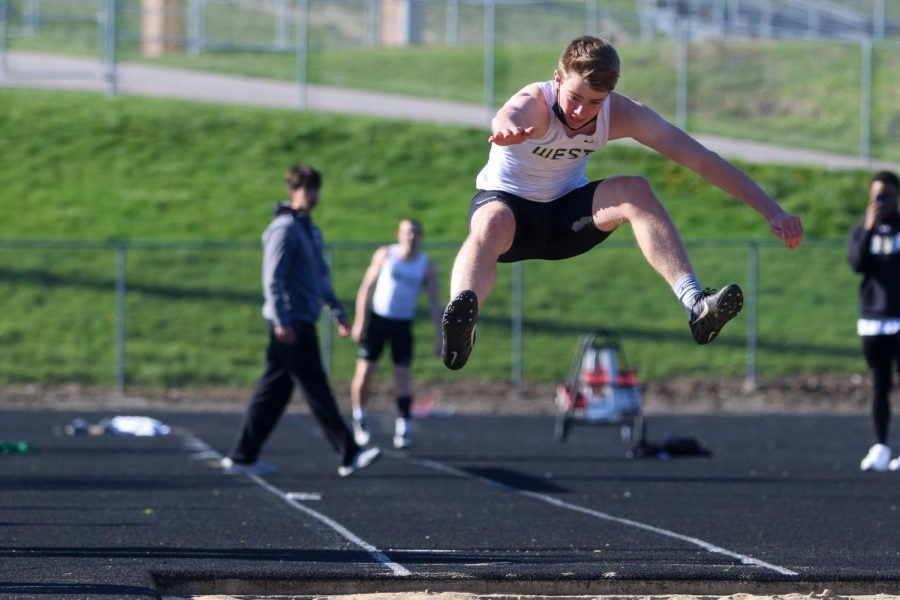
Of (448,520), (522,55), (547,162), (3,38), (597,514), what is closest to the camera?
(547,162)

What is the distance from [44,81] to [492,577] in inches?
1130

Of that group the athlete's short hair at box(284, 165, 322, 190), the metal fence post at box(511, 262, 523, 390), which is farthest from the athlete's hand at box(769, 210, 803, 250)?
the metal fence post at box(511, 262, 523, 390)

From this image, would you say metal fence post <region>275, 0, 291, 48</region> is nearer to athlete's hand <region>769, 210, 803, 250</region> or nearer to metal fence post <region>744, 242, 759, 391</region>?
metal fence post <region>744, 242, 759, 391</region>

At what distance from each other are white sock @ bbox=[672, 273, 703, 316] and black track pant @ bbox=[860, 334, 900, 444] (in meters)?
5.96

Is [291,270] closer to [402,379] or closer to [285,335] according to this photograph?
[285,335]

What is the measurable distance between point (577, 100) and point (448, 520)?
3456 millimetres

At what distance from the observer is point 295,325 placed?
1083 cm

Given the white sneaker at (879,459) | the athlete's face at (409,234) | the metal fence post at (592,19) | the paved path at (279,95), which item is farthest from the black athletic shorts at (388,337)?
the metal fence post at (592,19)

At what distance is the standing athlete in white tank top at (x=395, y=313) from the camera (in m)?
13.7

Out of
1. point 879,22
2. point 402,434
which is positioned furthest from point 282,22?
point 402,434

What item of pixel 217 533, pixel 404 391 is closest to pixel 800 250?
pixel 404 391

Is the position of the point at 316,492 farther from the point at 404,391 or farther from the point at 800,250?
the point at 800,250

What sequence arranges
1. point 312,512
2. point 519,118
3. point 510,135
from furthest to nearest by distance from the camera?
point 312,512
point 519,118
point 510,135

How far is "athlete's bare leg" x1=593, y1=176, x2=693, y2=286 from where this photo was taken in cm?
651
